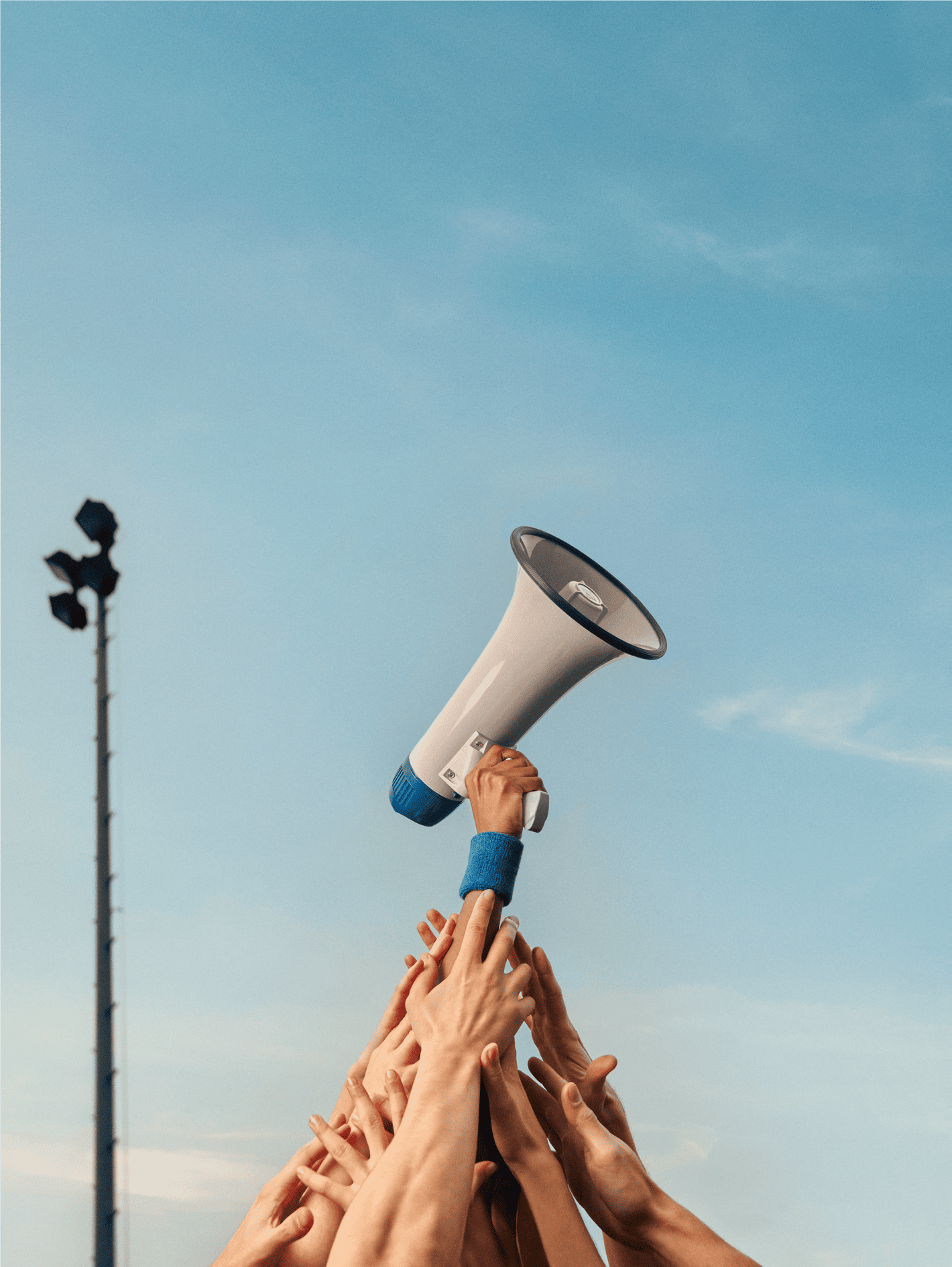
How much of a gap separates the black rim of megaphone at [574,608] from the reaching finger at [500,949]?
4.40 feet

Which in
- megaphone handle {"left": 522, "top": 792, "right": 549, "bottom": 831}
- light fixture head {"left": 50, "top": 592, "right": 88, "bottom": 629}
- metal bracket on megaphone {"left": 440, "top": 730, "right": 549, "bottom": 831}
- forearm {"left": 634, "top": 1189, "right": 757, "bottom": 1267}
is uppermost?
light fixture head {"left": 50, "top": 592, "right": 88, "bottom": 629}

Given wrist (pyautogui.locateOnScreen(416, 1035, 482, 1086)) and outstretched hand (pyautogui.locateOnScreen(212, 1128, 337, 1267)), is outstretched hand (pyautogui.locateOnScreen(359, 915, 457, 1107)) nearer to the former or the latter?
wrist (pyautogui.locateOnScreen(416, 1035, 482, 1086))

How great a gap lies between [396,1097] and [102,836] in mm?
4695

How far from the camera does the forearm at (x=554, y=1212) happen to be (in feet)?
11.0

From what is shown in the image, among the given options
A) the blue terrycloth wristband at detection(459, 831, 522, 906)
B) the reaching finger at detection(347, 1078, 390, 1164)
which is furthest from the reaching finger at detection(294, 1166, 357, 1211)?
the blue terrycloth wristband at detection(459, 831, 522, 906)

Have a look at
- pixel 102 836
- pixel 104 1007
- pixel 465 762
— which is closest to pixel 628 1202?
pixel 465 762

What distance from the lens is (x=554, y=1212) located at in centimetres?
341

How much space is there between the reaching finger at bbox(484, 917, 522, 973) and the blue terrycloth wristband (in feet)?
0.52

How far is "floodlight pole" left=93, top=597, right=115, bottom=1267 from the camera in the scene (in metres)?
6.37

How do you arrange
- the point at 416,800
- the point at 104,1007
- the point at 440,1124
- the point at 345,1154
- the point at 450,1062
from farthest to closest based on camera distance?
the point at 104,1007, the point at 416,800, the point at 450,1062, the point at 345,1154, the point at 440,1124

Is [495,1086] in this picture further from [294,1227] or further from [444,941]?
[294,1227]

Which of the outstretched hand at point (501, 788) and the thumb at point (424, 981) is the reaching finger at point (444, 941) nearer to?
the thumb at point (424, 981)

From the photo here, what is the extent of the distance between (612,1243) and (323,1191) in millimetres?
1355

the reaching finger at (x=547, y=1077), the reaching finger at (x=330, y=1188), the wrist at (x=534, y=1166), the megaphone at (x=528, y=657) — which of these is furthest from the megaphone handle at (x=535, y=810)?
the reaching finger at (x=330, y=1188)
